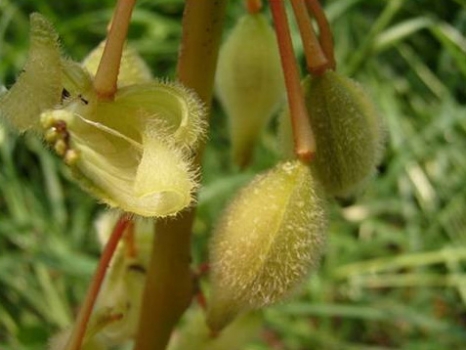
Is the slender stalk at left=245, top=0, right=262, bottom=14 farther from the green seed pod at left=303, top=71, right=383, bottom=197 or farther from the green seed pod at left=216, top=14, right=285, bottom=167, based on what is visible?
the green seed pod at left=303, top=71, right=383, bottom=197

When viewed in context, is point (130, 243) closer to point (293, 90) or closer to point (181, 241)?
point (181, 241)

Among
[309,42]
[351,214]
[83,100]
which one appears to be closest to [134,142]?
[83,100]

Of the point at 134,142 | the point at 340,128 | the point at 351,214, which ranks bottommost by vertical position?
the point at 351,214

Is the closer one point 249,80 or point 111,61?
point 111,61

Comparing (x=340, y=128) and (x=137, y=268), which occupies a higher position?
(x=340, y=128)

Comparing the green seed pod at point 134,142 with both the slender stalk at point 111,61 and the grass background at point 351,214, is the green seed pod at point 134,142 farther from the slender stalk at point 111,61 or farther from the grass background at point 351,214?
the grass background at point 351,214

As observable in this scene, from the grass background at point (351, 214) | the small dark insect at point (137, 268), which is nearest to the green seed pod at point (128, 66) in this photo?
the small dark insect at point (137, 268)

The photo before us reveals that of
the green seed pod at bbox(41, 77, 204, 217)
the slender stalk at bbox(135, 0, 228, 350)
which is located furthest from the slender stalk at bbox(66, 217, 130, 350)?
the green seed pod at bbox(41, 77, 204, 217)
